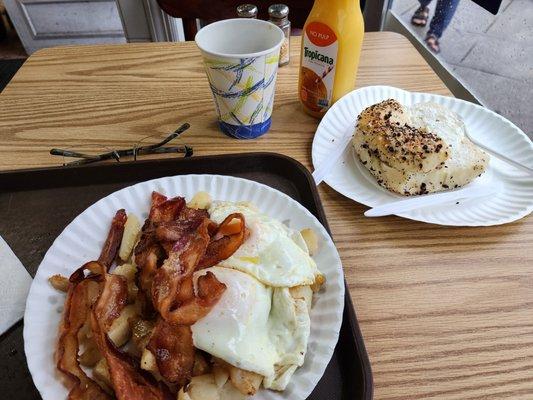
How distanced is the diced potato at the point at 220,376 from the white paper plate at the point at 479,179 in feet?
1.45

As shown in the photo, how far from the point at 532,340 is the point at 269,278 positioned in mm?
430

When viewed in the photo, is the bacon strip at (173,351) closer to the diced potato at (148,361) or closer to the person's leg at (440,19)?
the diced potato at (148,361)

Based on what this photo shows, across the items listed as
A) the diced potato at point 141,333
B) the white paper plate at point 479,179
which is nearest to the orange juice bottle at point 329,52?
the white paper plate at point 479,179

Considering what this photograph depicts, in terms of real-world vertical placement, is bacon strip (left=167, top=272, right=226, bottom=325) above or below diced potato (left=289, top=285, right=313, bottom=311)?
above

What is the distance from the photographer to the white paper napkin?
2.06 ft

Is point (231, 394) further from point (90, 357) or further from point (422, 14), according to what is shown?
point (422, 14)

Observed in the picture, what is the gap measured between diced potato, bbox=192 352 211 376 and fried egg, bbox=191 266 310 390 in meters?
0.03

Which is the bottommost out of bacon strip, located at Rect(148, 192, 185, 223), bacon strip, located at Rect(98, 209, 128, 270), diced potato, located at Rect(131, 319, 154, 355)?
bacon strip, located at Rect(98, 209, 128, 270)

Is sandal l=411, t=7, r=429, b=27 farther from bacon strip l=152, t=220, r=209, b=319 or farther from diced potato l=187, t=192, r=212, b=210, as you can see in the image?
bacon strip l=152, t=220, r=209, b=319

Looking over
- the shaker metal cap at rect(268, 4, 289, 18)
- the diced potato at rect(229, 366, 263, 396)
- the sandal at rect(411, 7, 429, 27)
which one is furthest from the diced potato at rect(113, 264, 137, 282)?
the sandal at rect(411, 7, 429, 27)

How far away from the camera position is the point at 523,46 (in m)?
2.00

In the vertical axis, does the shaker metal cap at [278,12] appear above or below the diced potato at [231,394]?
above

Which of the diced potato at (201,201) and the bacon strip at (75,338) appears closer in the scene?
the bacon strip at (75,338)

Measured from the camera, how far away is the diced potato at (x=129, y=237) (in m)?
0.67
